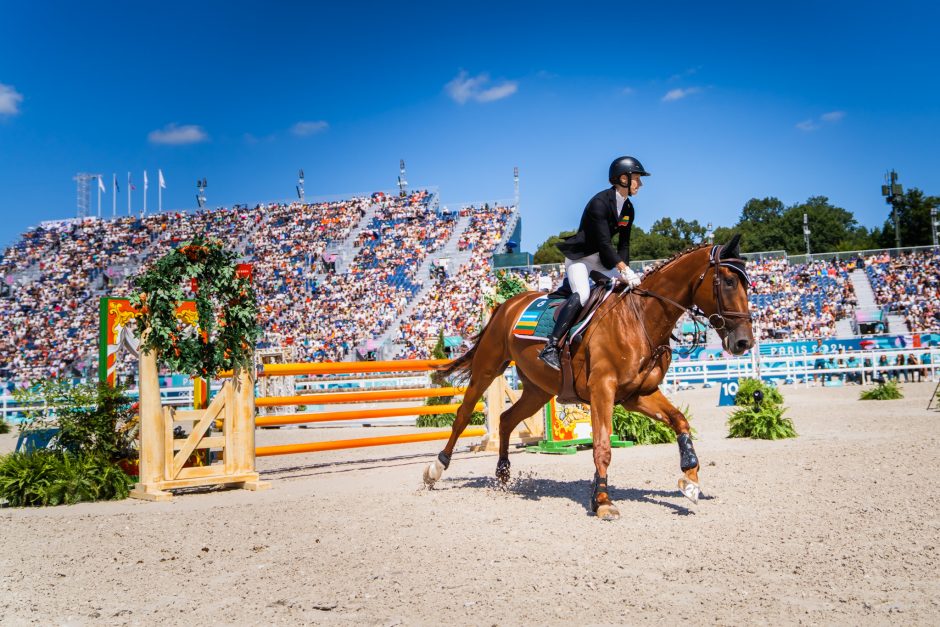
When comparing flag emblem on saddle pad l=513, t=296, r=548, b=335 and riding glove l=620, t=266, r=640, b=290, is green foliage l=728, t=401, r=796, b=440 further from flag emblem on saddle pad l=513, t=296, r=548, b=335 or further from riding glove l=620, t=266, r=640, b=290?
riding glove l=620, t=266, r=640, b=290

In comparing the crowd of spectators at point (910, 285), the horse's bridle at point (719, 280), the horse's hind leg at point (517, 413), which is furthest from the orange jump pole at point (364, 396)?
the crowd of spectators at point (910, 285)

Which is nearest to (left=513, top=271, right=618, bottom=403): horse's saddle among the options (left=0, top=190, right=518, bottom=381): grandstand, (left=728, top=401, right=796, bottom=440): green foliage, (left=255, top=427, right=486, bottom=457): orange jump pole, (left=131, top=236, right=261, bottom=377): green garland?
(left=131, top=236, right=261, bottom=377): green garland

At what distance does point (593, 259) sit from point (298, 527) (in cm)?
324

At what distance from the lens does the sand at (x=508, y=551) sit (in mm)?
3645

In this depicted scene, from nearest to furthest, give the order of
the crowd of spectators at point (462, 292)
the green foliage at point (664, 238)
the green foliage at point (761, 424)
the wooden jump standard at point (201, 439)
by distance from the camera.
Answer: the wooden jump standard at point (201, 439), the green foliage at point (761, 424), the crowd of spectators at point (462, 292), the green foliage at point (664, 238)

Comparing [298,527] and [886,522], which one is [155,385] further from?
[886,522]

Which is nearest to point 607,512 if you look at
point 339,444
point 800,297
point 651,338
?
point 651,338

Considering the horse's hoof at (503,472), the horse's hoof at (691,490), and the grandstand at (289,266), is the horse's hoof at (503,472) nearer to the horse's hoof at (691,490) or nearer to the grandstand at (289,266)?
the horse's hoof at (691,490)

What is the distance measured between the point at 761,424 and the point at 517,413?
5064mm

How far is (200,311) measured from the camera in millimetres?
8047

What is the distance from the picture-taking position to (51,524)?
640 cm

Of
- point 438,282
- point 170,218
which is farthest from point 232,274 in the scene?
point 170,218

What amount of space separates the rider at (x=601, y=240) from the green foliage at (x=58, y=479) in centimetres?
455

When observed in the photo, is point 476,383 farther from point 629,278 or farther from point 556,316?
point 629,278
